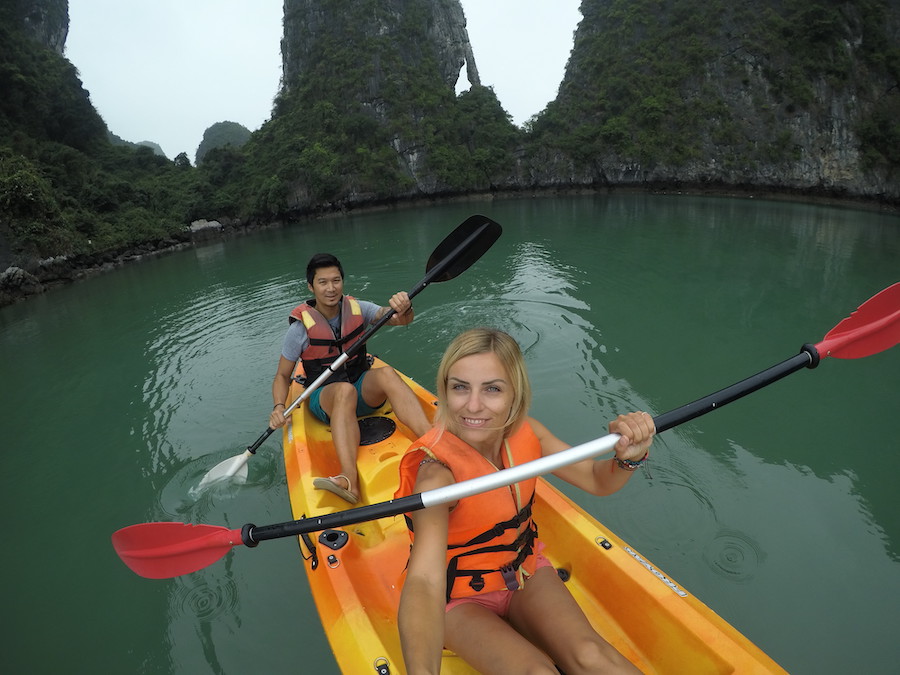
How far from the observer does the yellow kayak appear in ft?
4.72

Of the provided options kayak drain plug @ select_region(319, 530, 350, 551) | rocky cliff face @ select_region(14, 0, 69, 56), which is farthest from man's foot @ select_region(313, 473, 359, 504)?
rocky cliff face @ select_region(14, 0, 69, 56)

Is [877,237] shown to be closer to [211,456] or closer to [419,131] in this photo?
[211,456]

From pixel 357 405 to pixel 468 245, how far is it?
1478 mm

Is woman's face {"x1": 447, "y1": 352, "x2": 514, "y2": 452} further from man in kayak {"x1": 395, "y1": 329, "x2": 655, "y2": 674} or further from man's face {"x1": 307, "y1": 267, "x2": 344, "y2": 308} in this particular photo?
man's face {"x1": 307, "y1": 267, "x2": 344, "y2": 308}

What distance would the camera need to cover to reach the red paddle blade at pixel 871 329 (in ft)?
6.15

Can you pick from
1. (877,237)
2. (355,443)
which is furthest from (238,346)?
(877,237)

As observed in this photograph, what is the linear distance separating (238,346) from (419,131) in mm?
35283

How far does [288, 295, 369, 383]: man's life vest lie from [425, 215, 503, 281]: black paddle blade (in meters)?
0.68

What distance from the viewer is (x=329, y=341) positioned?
317 centimetres

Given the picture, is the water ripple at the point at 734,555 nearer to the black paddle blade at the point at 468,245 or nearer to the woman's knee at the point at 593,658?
the woman's knee at the point at 593,658

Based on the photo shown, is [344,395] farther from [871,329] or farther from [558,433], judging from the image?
[871,329]

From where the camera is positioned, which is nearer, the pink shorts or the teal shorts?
the pink shorts

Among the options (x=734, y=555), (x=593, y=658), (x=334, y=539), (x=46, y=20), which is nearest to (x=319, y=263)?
(x=334, y=539)

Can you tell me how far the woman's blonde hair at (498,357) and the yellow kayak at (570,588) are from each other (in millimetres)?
755
